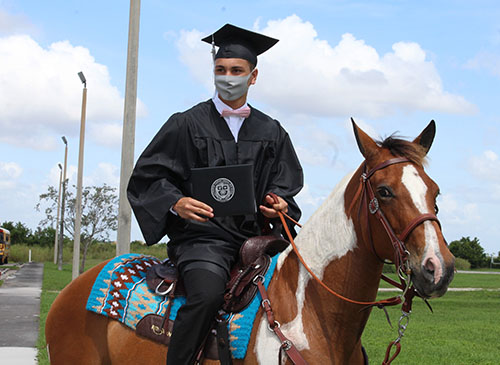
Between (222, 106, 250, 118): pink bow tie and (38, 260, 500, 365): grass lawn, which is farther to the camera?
(38, 260, 500, 365): grass lawn

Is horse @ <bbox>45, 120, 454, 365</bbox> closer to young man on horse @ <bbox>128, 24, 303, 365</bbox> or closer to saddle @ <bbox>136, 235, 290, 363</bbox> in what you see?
saddle @ <bbox>136, 235, 290, 363</bbox>

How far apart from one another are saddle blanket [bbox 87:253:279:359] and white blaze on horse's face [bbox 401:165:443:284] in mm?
1065

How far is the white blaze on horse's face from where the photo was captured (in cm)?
276

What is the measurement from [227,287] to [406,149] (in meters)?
1.30

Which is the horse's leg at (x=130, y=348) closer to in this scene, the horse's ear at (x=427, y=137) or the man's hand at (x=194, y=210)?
the man's hand at (x=194, y=210)

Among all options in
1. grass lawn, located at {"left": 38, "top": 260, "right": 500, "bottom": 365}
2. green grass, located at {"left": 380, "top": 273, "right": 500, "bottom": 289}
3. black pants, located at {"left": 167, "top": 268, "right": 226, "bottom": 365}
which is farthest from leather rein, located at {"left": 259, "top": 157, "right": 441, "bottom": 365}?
green grass, located at {"left": 380, "top": 273, "right": 500, "bottom": 289}

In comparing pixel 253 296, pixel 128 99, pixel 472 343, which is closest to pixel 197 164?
pixel 253 296

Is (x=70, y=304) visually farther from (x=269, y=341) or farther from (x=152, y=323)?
(x=269, y=341)

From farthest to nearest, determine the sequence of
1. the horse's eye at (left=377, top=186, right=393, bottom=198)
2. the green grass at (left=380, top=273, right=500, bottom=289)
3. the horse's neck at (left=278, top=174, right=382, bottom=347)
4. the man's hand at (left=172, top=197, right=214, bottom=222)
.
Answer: the green grass at (left=380, top=273, right=500, bottom=289) < the man's hand at (left=172, top=197, right=214, bottom=222) < the horse's neck at (left=278, top=174, right=382, bottom=347) < the horse's eye at (left=377, top=186, right=393, bottom=198)

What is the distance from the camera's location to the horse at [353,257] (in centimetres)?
287

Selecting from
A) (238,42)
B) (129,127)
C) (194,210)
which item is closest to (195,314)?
(194,210)

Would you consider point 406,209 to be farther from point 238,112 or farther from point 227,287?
point 238,112

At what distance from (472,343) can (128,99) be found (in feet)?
25.9

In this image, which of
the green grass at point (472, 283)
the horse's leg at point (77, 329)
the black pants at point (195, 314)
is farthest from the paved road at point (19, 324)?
the green grass at point (472, 283)
